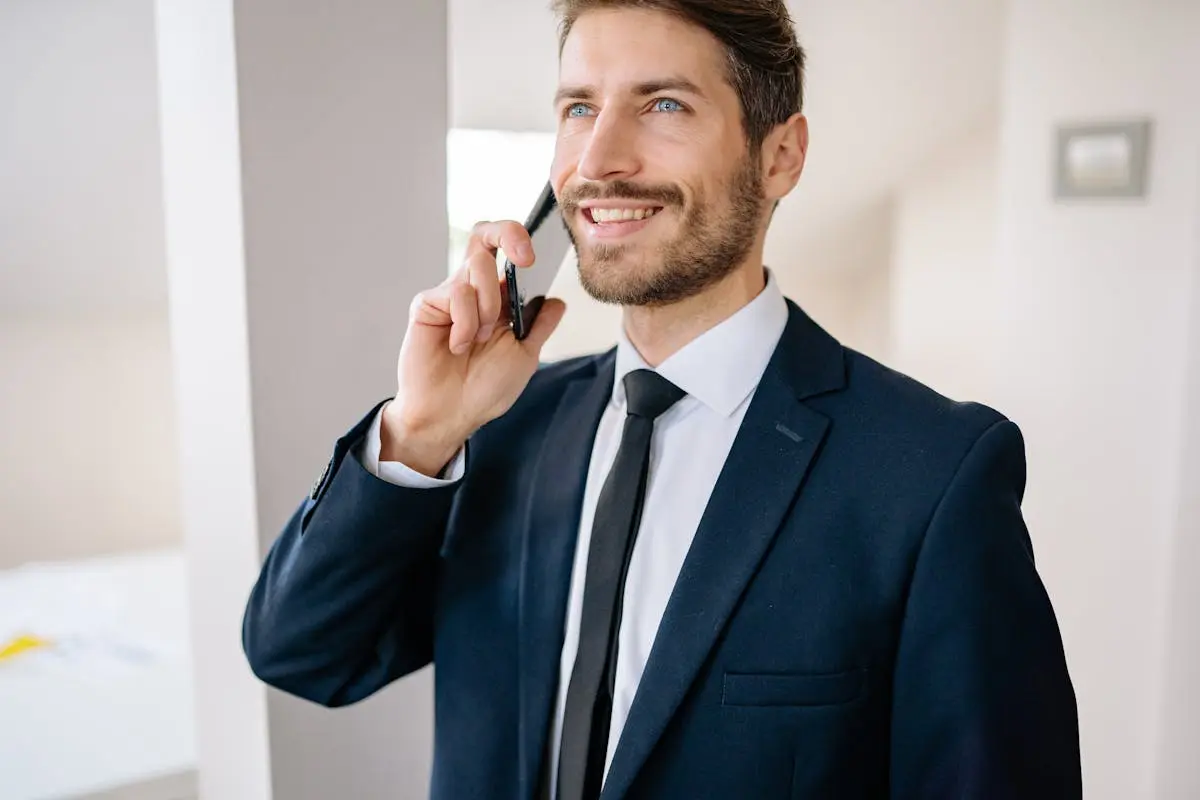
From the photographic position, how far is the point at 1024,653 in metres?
0.98

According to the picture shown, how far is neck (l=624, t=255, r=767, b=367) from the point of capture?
1141mm

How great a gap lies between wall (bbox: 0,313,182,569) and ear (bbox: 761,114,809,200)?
2154 millimetres

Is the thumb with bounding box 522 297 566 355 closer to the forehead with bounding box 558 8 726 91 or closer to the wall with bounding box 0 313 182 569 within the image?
the forehead with bounding box 558 8 726 91

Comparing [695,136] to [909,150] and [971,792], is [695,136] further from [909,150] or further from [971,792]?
[909,150]

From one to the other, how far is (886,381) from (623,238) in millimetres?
310

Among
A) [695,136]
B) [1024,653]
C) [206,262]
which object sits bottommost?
[1024,653]

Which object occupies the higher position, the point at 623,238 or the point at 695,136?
the point at 695,136

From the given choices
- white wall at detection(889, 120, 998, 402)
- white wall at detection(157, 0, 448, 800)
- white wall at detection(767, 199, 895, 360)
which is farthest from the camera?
white wall at detection(767, 199, 895, 360)

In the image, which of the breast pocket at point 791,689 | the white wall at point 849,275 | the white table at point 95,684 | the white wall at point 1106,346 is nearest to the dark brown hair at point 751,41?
the breast pocket at point 791,689

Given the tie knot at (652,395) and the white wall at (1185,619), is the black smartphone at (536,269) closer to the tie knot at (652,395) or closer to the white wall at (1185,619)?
the tie knot at (652,395)

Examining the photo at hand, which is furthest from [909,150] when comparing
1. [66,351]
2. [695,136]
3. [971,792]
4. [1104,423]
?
[971,792]

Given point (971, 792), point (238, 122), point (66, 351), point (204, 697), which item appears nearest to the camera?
point (971, 792)

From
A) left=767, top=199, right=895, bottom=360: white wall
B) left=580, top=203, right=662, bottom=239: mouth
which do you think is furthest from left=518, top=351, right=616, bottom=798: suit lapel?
left=767, top=199, right=895, bottom=360: white wall

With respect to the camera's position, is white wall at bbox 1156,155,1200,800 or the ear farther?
white wall at bbox 1156,155,1200,800
